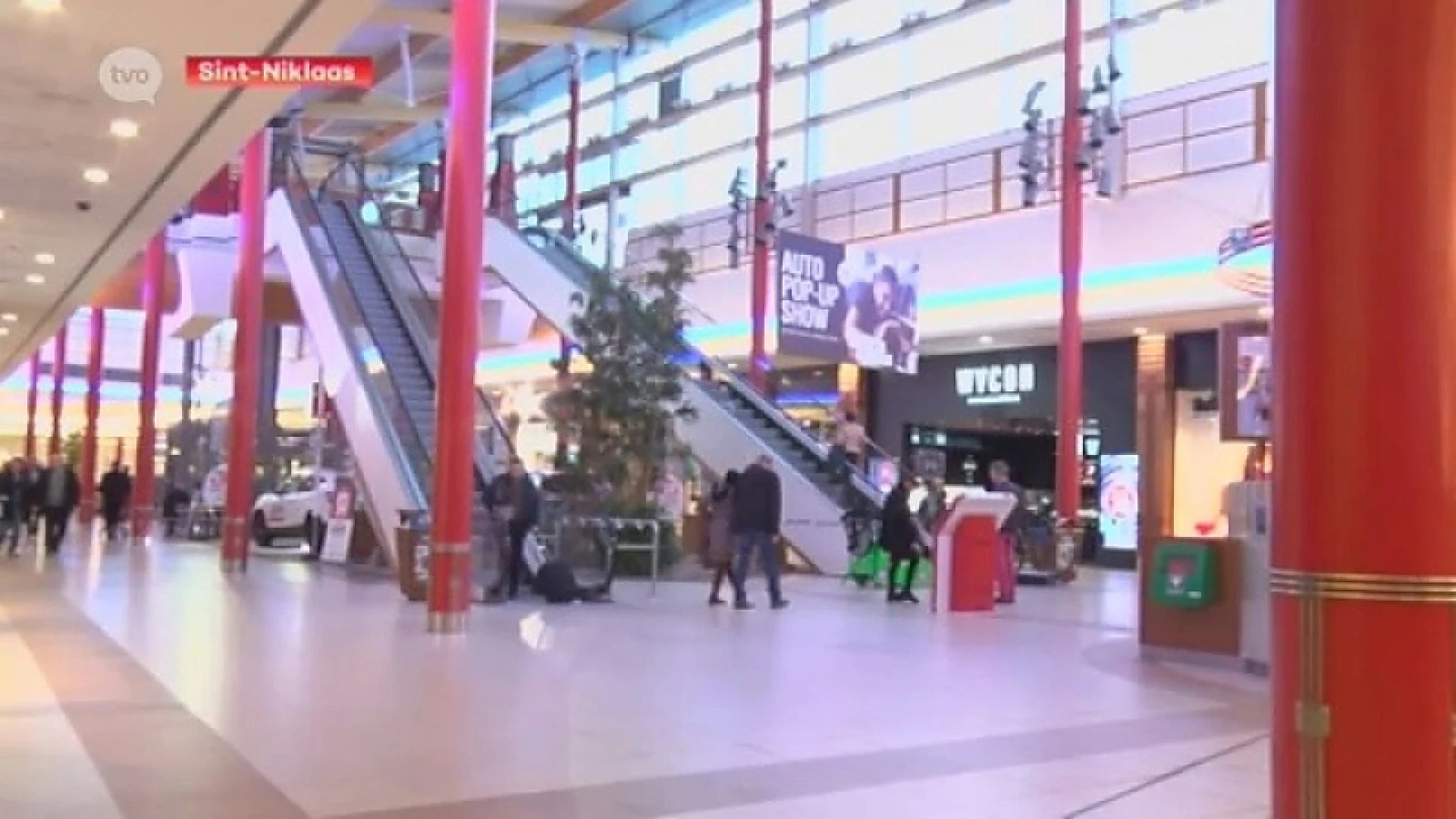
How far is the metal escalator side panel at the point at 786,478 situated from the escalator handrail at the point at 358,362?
4019 mm

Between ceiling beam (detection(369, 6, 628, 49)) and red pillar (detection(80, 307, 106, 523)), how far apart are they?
8.60 metres

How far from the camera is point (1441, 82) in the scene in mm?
2979

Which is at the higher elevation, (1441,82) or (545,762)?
(1441,82)

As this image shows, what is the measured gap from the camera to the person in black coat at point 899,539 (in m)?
14.7

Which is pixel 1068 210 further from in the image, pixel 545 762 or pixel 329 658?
pixel 545 762

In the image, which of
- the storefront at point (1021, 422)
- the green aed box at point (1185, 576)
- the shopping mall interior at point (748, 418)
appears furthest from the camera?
the storefront at point (1021, 422)

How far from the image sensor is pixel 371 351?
55.6 feet

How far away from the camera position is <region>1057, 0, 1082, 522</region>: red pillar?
67.7 feet

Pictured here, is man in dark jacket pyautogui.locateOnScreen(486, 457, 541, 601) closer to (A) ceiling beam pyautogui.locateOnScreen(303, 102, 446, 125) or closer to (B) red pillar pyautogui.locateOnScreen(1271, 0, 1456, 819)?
(B) red pillar pyautogui.locateOnScreen(1271, 0, 1456, 819)

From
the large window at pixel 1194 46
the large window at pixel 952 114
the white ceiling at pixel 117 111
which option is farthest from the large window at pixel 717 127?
the white ceiling at pixel 117 111

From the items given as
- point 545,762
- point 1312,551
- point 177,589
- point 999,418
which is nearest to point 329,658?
point 545,762

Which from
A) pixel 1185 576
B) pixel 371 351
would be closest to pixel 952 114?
pixel 371 351

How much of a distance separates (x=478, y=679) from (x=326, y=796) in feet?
9.85

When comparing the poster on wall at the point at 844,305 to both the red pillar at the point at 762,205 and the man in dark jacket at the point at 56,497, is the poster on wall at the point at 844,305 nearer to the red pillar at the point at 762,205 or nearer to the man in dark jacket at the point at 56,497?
the red pillar at the point at 762,205
